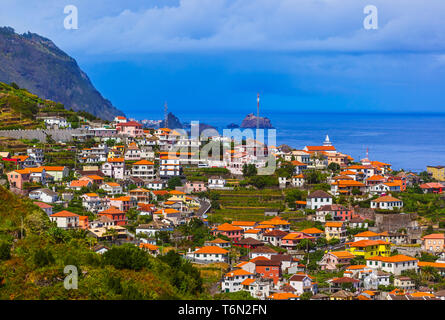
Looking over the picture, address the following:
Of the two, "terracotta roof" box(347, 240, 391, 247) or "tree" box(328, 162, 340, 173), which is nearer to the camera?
"terracotta roof" box(347, 240, 391, 247)

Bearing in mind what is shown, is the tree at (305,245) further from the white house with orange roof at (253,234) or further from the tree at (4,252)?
the tree at (4,252)

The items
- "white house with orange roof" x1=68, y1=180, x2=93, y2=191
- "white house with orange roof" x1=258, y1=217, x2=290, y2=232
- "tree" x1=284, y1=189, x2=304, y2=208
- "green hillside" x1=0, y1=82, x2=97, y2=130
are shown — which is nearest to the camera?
"white house with orange roof" x1=258, y1=217, x2=290, y2=232

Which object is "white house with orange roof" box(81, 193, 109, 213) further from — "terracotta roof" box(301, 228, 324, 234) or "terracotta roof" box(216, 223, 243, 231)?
"terracotta roof" box(301, 228, 324, 234)

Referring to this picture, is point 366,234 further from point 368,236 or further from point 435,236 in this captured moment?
point 435,236

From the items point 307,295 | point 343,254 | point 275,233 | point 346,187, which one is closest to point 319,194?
point 346,187

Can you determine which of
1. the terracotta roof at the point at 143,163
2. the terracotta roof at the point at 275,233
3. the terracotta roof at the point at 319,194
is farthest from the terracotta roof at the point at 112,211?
the terracotta roof at the point at 319,194

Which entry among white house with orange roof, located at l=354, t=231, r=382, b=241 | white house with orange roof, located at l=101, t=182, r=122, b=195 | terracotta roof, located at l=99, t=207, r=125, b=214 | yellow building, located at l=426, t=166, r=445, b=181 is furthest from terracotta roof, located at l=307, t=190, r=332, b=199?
yellow building, located at l=426, t=166, r=445, b=181
